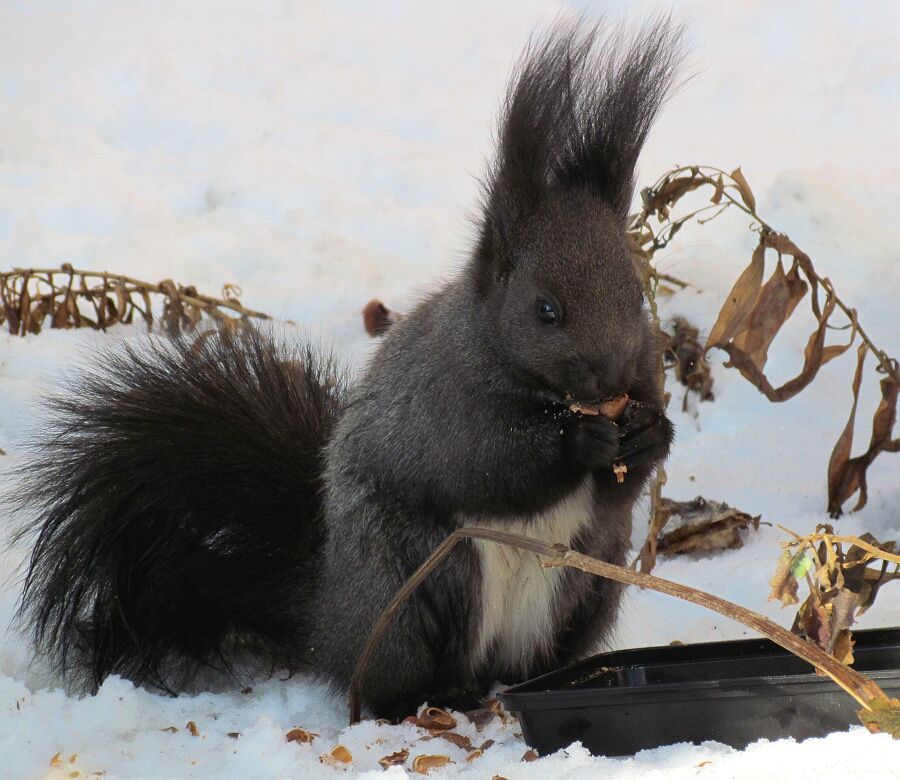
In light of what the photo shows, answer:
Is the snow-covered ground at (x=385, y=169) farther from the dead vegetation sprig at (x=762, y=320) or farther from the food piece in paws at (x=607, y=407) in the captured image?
the food piece in paws at (x=607, y=407)

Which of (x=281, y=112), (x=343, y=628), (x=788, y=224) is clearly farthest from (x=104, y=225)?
(x=343, y=628)

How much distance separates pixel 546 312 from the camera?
2105 mm

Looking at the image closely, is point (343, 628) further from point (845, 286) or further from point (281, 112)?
point (281, 112)

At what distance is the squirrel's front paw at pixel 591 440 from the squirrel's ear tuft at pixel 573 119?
0.95 feet

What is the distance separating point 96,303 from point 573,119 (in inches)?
94.2

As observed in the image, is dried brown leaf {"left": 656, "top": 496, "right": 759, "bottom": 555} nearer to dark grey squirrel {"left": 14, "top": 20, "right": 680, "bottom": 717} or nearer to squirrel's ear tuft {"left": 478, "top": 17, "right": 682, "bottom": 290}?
dark grey squirrel {"left": 14, "top": 20, "right": 680, "bottom": 717}

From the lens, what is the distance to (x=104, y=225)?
4.65 meters

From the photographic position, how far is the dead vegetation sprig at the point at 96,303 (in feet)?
12.8

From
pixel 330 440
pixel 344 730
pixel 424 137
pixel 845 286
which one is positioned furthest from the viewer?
pixel 424 137

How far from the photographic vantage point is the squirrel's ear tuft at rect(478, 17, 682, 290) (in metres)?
2.15

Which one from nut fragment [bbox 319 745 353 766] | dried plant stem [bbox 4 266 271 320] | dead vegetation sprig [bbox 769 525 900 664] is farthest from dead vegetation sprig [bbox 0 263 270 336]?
dead vegetation sprig [bbox 769 525 900 664]

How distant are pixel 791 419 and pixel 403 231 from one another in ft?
5.49

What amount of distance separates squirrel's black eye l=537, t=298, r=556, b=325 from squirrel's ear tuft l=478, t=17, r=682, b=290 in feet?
0.43

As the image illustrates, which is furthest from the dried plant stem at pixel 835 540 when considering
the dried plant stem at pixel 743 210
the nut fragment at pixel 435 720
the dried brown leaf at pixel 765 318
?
the dried brown leaf at pixel 765 318
